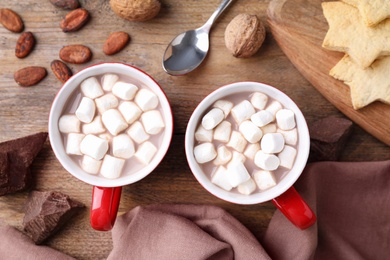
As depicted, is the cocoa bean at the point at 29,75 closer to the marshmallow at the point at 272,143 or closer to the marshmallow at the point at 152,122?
the marshmallow at the point at 152,122

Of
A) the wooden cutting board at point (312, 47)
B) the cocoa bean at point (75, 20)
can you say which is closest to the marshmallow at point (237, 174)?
the wooden cutting board at point (312, 47)

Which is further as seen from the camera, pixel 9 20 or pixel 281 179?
pixel 9 20

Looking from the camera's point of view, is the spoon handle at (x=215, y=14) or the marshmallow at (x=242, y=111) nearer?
the marshmallow at (x=242, y=111)

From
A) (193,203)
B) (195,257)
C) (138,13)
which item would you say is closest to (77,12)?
(138,13)

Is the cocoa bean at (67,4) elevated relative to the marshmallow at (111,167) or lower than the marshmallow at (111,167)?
elevated

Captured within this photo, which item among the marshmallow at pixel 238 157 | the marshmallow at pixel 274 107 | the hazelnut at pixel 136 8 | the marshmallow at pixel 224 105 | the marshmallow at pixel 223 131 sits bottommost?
the marshmallow at pixel 238 157

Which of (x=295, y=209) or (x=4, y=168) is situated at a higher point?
(x=295, y=209)

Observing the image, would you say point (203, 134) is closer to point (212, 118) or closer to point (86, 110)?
point (212, 118)

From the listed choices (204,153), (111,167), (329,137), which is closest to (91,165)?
(111,167)
